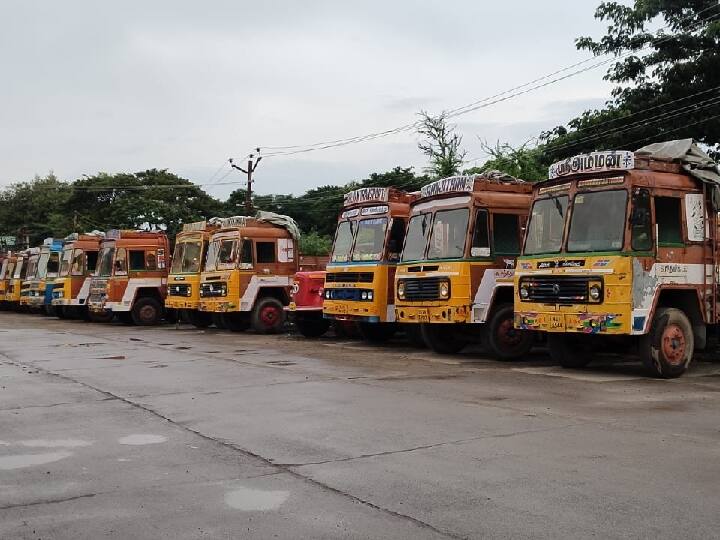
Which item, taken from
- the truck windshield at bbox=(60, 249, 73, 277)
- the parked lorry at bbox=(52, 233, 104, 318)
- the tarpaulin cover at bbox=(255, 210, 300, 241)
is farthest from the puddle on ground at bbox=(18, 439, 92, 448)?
the truck windshield at bbox=(60, 249, 73, 277)

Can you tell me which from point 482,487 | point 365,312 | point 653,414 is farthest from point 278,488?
point 365,312

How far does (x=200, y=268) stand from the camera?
23641mm

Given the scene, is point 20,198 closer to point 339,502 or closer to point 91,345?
point 91,345

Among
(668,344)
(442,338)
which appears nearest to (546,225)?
(668,344)

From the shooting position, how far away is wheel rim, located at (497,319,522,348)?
14023 millimetres

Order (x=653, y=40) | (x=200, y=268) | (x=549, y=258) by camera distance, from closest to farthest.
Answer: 1. (x=549, y=258)
2. (x=200, y=268)
3. (x=653, y=40)

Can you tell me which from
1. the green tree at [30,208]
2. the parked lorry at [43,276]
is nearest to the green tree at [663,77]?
the parked lorry at [43,276]

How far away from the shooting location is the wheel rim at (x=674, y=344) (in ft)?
37.7

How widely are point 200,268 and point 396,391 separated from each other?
14513mm

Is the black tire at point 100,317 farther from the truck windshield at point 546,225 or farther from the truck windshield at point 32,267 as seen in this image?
the truck windshield at point 546,225

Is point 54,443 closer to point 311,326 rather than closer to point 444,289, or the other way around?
point 444,289

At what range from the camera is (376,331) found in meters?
18.5

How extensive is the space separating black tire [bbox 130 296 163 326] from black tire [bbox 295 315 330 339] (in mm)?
8298

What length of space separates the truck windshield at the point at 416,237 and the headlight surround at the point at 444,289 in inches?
37.1
